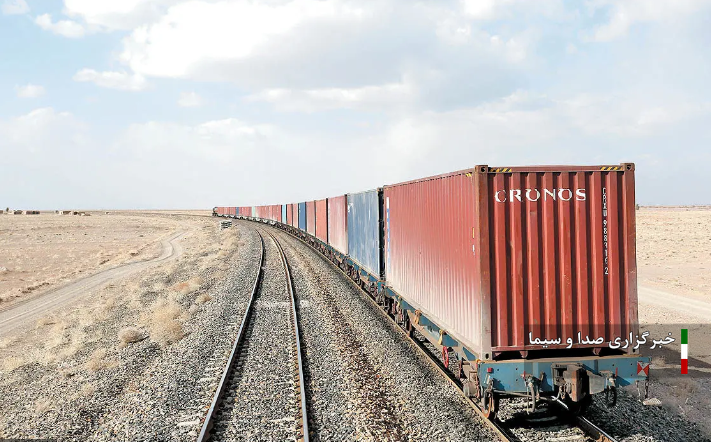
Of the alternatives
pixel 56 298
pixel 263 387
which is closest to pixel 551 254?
pixel 263 387

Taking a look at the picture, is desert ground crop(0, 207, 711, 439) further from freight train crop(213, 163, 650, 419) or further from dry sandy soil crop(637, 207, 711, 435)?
freight train crop(213, 163, 650, 419)

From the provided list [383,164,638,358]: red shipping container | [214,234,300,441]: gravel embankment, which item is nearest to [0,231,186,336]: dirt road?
[214,234,300,441]: gravel embankment

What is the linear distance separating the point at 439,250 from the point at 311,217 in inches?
1147

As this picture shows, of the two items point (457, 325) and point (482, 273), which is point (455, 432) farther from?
point (482, 273)

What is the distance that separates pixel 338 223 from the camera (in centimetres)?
2517

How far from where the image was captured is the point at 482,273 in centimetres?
727

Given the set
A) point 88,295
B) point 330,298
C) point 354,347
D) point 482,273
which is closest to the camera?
point 482,273

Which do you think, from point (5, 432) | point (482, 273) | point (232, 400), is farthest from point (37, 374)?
point (482, 273)

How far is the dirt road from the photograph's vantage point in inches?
839

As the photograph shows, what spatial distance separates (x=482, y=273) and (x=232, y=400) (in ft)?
17.2

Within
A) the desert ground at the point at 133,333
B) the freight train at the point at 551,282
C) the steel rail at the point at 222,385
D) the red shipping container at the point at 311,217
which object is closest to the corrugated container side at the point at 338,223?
the desert ground at the point at 133,333

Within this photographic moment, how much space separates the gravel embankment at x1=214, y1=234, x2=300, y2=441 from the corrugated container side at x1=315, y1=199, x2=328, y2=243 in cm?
1409

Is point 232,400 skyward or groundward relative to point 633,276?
groundward

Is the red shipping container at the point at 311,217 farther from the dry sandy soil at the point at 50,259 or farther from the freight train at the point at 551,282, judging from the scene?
the freight train at the point at 551,282
